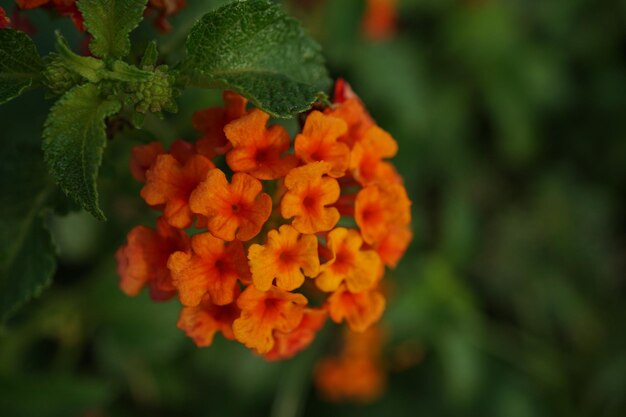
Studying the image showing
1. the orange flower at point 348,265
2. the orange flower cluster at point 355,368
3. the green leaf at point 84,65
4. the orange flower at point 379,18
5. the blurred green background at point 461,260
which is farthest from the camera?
the orange flower at point 379,18

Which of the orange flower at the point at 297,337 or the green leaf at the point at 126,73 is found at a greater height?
the green leaf at the point at 126,73

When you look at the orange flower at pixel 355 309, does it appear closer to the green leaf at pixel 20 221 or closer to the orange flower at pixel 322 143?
the orange flower at pixel 322 143

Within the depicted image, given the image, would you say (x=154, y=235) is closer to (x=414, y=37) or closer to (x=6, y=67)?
(x=6, y=67)

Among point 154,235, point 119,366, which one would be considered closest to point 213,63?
point 154,235

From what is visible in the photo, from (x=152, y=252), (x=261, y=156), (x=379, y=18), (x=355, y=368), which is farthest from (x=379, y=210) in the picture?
(x=379, y=18)

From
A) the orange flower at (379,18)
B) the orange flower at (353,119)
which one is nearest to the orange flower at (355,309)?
the orange flower at (353,119)

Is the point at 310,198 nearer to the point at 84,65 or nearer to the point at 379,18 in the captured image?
the point at 84,65

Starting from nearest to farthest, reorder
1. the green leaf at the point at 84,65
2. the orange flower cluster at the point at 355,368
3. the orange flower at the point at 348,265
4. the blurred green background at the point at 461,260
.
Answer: the green leaf at the point at 84,65 → the orange flower at the point at 348,265 → the blurred green background at the point at 461,260 → the orange flower cluster at the point at 355,368

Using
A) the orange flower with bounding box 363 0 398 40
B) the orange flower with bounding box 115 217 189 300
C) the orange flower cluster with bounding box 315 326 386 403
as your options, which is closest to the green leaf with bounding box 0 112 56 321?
the orange flower with bounding box 115 217 189 300
